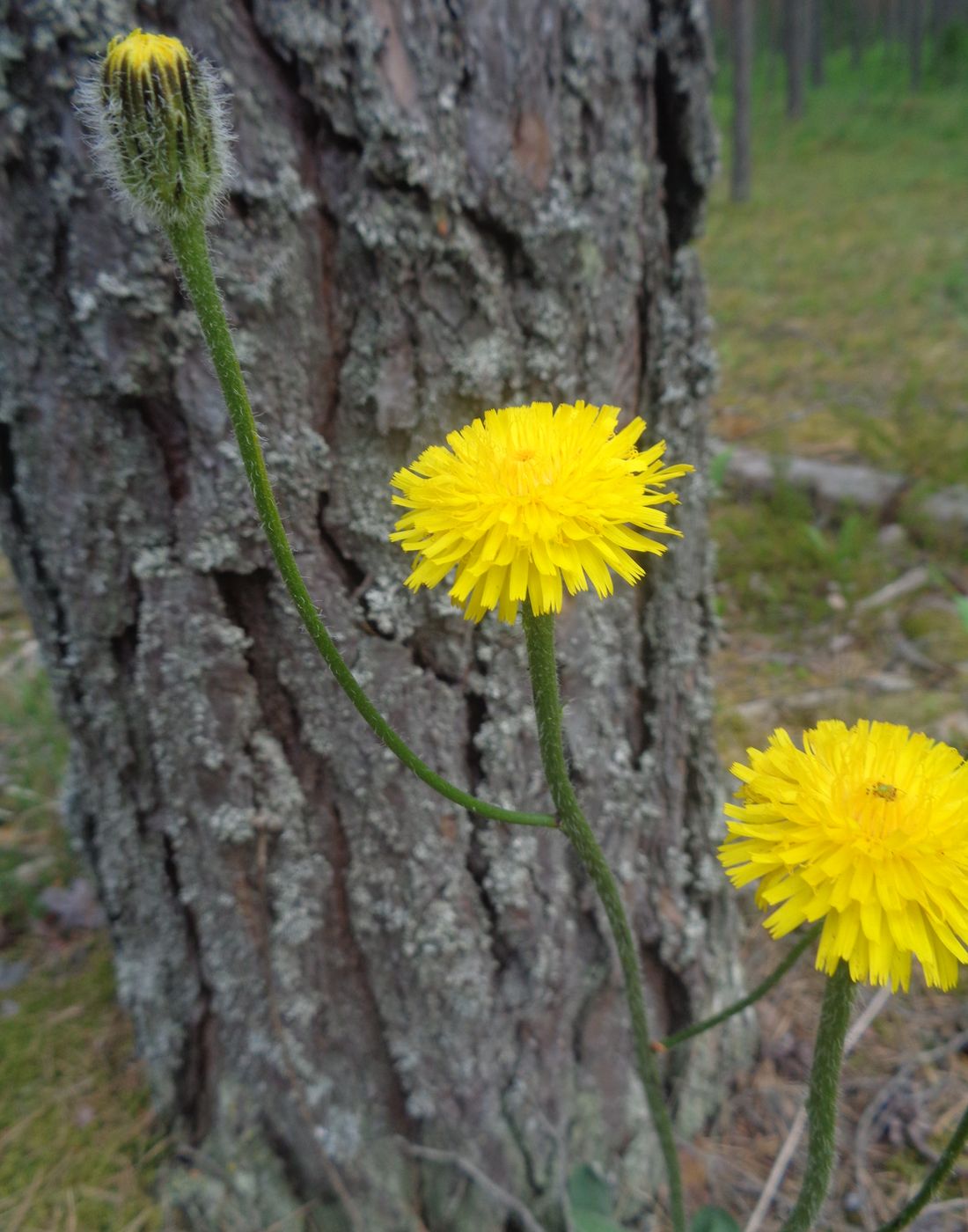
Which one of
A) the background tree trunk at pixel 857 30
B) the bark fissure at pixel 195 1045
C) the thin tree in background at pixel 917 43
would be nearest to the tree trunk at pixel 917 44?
the thin tree in background at pixel 917 43

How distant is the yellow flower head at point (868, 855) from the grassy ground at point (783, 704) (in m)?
1.19

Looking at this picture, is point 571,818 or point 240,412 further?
point 571,818

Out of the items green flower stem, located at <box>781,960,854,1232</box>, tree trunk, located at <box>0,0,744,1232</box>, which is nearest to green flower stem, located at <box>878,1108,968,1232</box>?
green flower stem, located at <box>781,960,854,1232</box>

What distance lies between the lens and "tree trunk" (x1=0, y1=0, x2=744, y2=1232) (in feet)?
3.75

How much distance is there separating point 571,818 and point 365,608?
1.89ft

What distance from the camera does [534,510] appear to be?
2.48ft

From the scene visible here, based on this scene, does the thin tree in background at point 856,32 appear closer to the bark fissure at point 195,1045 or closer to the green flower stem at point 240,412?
the bark fissure at point 195,1045

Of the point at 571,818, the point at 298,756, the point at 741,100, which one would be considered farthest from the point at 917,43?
the point at 571,818

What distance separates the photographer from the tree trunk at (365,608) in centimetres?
114

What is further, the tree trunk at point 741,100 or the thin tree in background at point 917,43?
the thin tree in background at point 917,43

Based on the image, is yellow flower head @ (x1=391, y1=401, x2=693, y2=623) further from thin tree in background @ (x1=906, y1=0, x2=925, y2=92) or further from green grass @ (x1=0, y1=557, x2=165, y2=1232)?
thin tree in background @ (x1=906, y1=0, x2=925, y2=92)

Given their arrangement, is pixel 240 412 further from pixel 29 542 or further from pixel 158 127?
pixel 29 542

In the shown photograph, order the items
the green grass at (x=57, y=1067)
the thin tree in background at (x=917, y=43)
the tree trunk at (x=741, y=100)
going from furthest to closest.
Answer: the thin tree in background at (x=917, y=43) → the tree trunk at (x=741, y=100) → the green grass at (x=57, y=1067)

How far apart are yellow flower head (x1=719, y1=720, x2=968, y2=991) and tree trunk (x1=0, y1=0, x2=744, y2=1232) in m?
0.65
